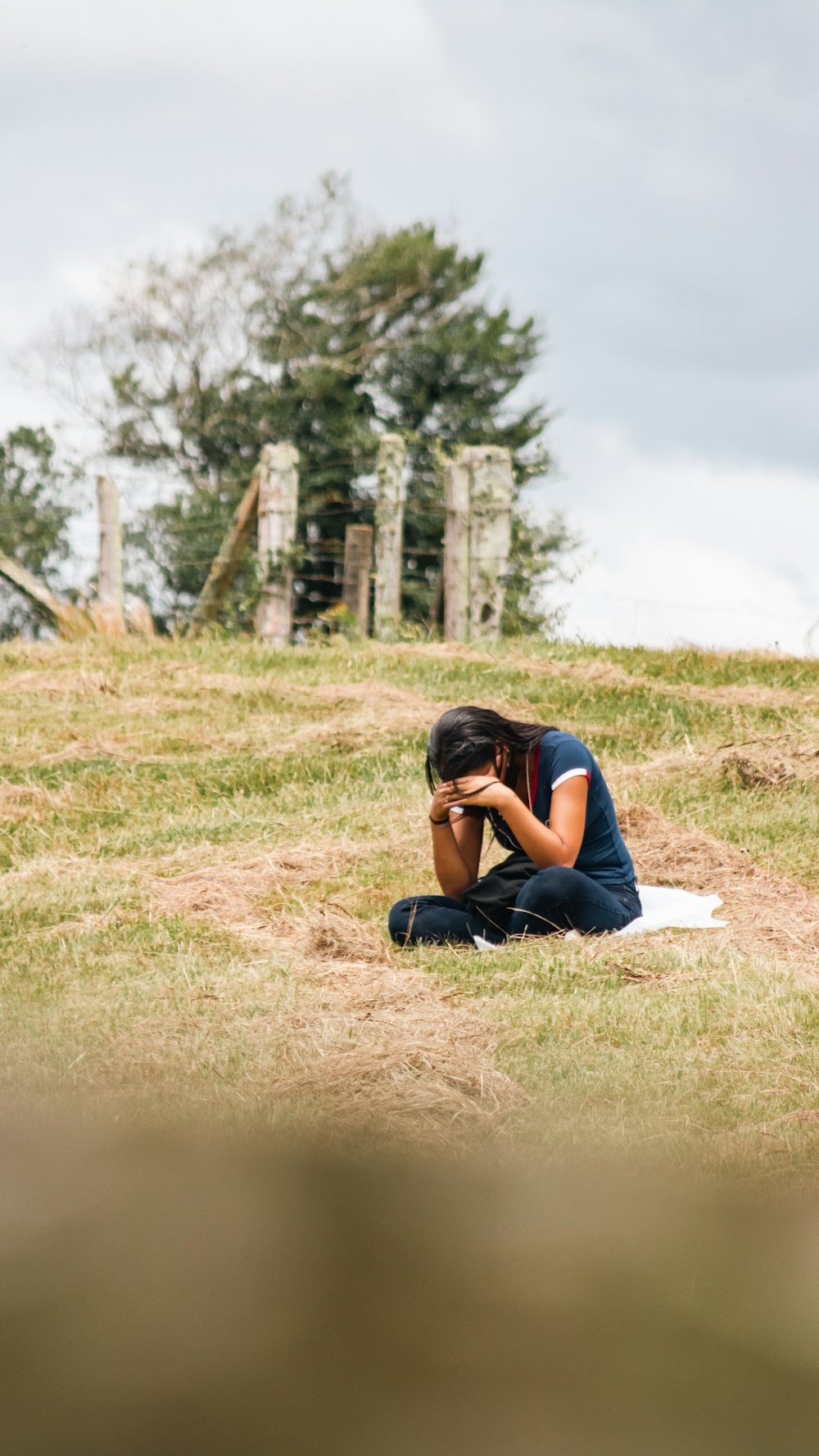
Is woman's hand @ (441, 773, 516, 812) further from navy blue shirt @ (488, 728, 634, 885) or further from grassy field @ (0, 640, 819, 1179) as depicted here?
grassy field @ (0, 640, 819, 1179)

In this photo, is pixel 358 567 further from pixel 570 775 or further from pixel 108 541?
pixel 570 775

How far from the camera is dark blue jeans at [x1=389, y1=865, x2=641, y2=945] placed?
5.21 metres

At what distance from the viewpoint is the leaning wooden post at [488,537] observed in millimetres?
14180

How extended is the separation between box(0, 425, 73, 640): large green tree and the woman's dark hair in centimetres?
2489

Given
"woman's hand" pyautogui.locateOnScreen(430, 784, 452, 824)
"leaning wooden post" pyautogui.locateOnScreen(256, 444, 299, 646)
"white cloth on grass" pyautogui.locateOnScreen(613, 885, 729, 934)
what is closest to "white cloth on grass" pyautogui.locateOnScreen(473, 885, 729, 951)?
"white cloth on grass" pyautogui.locateOnScreen(613, 885, 729, 934)

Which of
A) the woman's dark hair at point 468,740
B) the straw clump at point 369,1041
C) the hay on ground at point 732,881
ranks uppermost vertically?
the woman's dark hair at point 468,740

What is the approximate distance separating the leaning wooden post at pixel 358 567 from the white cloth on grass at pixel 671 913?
37.8 feet

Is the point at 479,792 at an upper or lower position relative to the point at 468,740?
lower

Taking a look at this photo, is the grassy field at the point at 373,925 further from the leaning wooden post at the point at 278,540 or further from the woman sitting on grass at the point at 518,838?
the leaning wooden post at the point at 278,540

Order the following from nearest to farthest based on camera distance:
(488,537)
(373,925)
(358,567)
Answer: (373,925)
(488,537)
(358,567)

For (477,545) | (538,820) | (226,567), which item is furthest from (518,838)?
(226,567)

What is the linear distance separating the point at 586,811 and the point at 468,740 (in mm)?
630

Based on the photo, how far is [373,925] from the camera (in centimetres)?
592

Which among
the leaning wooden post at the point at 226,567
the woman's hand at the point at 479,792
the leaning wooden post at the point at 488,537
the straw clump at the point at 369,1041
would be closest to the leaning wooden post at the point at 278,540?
the leaning wooden post at the point at 226,567
